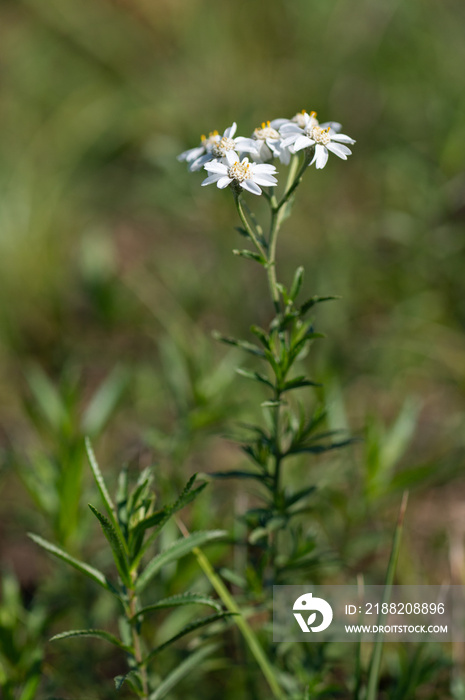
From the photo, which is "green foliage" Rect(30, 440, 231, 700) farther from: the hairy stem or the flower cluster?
the flower cluster

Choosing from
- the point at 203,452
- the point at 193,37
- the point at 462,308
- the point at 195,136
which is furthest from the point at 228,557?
the point at 193,37

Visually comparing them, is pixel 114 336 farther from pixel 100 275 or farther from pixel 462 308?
pixel 462 308

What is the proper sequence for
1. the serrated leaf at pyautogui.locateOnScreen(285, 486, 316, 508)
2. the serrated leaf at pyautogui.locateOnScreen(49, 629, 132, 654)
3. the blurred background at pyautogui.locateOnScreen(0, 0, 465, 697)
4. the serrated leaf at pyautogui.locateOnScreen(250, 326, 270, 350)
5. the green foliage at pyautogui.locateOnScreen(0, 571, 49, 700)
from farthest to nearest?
the blurred background at pyautogui.locateOnScreen(0, 0, 465, 697)
the serrated leaf at pyautogui.locateOnScreen(285, 486, 316, 508)
the green foliage at pyautogui.locateOnScreen(0, 571, 49, 700)
the serrated leaf at pyautogui.locateOnScreen(250, 326, 270, 350)
the serrated leaf at pyautogui.locateOnScreen(49, 629, 132, 654)

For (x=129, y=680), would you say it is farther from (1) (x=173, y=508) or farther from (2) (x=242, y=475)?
(2) (x=242, y=475)

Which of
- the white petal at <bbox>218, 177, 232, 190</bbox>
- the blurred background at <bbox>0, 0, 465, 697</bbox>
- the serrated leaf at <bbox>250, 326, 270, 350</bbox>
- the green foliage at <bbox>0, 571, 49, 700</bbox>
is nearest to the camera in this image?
the white petal at <bbox>218, 177, 232, 190</bbox>

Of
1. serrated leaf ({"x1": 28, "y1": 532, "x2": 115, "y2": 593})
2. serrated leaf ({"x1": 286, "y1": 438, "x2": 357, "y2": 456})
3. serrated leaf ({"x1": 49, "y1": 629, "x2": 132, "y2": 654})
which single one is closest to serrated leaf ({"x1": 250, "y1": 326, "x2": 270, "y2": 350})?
serrated leaf ({"x1": 286, "y1": 438, "x2": 357, "y2": 456})

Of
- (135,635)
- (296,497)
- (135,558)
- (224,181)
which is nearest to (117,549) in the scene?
(135,558)

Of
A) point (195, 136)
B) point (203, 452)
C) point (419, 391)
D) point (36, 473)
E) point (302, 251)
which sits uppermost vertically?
point (195, 136)

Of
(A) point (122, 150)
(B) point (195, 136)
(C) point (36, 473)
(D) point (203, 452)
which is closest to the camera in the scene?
(C) point (36, 473)
